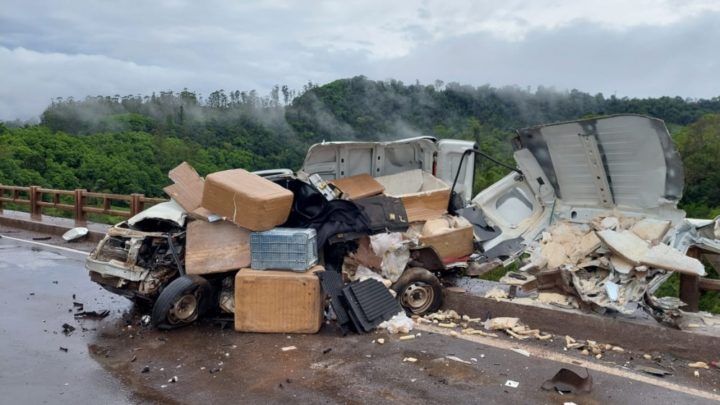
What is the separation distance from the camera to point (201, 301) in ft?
20.4

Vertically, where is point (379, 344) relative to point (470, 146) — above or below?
below

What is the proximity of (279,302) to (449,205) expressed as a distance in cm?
284

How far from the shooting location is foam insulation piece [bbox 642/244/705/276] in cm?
541

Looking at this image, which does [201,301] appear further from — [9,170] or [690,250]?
[9,170]

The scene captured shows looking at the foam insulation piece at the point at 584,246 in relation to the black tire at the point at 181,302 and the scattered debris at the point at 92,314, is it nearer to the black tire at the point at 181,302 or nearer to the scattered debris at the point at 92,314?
the black tire at the point at 181,302

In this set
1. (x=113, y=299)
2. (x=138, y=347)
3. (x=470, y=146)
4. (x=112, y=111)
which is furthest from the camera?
(x=112, y=111)

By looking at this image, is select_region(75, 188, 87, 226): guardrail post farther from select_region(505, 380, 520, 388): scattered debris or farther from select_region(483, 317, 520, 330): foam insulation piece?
select_region(505, 380, 520, 388): scattered debris

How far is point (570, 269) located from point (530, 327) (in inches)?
29.4

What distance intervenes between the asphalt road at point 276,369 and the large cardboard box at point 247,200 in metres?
1.19

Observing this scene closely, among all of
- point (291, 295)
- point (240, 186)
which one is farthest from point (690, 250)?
point (240, 186)

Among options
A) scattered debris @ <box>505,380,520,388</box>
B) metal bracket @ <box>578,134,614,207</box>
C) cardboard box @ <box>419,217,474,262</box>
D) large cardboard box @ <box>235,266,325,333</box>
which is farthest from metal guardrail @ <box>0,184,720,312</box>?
large cardboard box @ <box>235,266,325,333</box>

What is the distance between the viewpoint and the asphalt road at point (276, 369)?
450 centimetres

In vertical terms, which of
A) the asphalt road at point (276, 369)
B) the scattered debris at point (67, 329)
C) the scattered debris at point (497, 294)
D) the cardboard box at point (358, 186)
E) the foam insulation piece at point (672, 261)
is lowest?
the scattered debris at point (67, 329)

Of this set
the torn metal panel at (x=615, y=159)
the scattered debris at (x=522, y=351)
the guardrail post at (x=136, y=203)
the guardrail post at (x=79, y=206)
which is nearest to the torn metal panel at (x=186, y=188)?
the scattered debris at (x=522, y=351)
